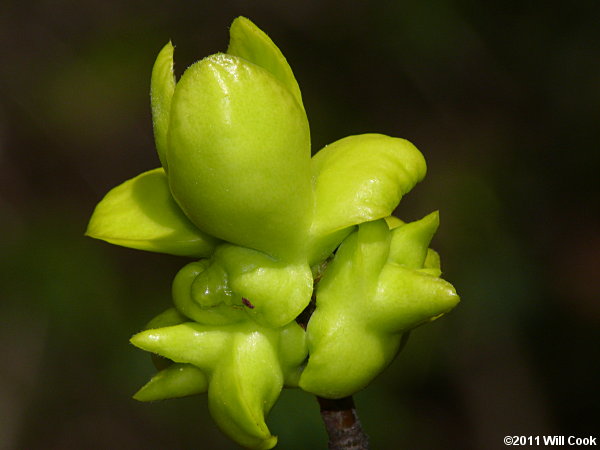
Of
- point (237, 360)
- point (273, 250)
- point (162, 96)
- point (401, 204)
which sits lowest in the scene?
point (237, 360)

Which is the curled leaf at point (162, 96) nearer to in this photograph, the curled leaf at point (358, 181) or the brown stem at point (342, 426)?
the curled leaf at point (358, 181)

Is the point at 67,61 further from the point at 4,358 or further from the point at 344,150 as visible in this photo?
the point at 344,150

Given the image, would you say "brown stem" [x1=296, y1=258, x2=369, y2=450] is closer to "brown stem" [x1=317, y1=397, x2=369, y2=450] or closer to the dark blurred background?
"brown stem" [x1=317, y1=397, x2=369, y2=450]

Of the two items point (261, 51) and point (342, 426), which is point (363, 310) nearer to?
point (342, 426)

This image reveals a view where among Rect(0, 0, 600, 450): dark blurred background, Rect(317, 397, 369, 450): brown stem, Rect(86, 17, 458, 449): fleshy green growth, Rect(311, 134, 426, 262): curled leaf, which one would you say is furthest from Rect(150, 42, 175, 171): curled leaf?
Rect(0, 0, 600, 450): dark blurred background

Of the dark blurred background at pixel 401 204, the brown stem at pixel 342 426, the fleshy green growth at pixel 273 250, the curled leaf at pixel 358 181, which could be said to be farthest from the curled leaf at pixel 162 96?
the dark blurred background at pixel 401 204

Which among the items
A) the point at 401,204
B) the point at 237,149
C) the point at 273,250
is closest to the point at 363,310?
the point at 273,250
